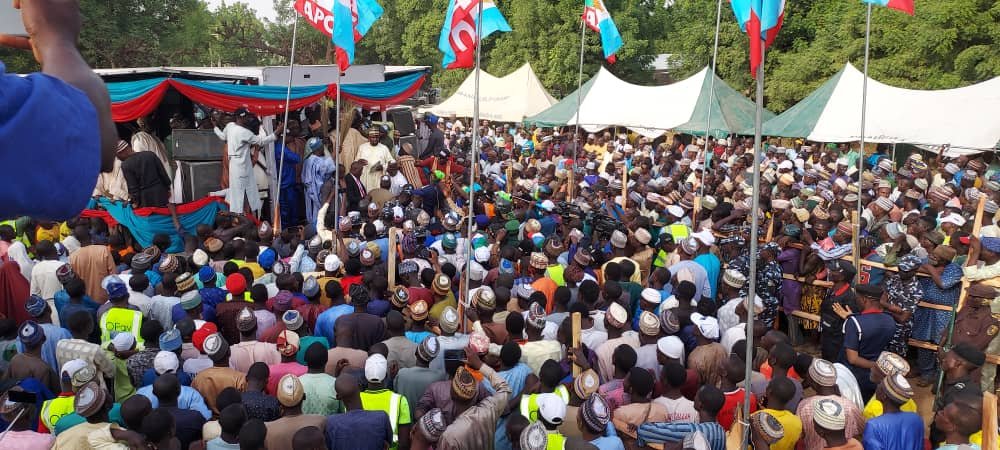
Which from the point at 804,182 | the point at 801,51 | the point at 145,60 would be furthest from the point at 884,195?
the point at 145,60

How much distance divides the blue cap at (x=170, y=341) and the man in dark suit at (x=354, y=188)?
19.4ft

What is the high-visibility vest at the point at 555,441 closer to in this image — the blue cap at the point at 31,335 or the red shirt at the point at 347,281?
the red shirt at the point at 347,281

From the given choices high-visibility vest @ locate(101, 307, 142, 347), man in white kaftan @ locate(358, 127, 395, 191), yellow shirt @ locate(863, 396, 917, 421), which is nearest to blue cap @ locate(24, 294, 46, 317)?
high-visibility vest @ locate(101, 307, 142, 347)

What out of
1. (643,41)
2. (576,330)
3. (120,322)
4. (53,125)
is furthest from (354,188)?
(643,41)

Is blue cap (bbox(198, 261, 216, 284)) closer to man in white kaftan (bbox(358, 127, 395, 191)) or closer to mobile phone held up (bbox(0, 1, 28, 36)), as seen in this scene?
mobile phone held up (bbox(0, 1, 28, 36))

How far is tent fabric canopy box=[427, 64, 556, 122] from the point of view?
23703mm

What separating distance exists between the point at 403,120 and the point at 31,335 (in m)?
11.6

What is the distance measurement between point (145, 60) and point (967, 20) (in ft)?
92.5

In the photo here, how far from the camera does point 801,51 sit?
25500 millimetres

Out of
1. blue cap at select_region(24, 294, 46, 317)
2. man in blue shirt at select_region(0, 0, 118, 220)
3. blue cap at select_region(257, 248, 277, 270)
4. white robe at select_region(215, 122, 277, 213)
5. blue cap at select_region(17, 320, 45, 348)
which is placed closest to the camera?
man in blue shirt at select_region(0, 0, 118, 220)

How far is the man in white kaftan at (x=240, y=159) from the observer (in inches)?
407

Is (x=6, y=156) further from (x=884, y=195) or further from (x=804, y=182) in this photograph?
(x=804, y=182)

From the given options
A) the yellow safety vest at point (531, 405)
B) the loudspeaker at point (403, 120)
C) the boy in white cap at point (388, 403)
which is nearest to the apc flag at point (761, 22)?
the yellow safety vest at point (531, 405)

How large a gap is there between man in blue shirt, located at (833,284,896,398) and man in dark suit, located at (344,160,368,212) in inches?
280
